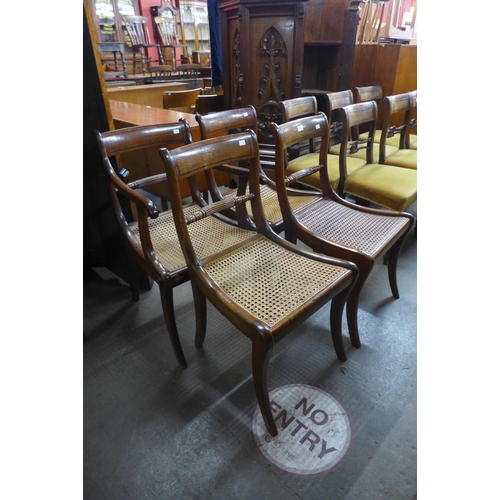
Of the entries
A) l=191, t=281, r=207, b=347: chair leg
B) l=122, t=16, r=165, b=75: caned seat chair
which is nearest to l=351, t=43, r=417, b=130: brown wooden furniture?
l=191, t=281, r=207, b=347: chair leg

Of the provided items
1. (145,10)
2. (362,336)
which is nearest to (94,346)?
(362,336)

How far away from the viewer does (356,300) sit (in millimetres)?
1462

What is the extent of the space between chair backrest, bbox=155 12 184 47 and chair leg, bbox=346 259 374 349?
8.37 metres

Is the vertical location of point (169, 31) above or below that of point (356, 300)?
above

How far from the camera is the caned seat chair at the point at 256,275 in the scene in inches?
41.1

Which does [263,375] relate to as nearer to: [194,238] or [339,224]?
[194,238]

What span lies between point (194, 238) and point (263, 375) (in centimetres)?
66

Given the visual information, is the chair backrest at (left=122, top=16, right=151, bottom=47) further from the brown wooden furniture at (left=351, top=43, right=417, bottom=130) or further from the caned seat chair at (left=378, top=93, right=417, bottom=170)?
the caned seat chair at (left=378, top=93, right=417, bottom=170)

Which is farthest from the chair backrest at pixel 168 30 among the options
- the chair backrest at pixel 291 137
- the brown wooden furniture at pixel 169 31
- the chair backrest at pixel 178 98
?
the chair backrest at pixel 291 137

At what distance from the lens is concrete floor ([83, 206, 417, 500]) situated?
1.07m

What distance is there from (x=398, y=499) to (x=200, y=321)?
3.07ft

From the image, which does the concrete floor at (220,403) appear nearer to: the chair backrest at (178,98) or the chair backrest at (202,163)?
the chair backrest at (202,163)

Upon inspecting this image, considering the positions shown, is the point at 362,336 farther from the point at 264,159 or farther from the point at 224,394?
the point at 264,159

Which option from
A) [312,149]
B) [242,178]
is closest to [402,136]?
[312,149]
